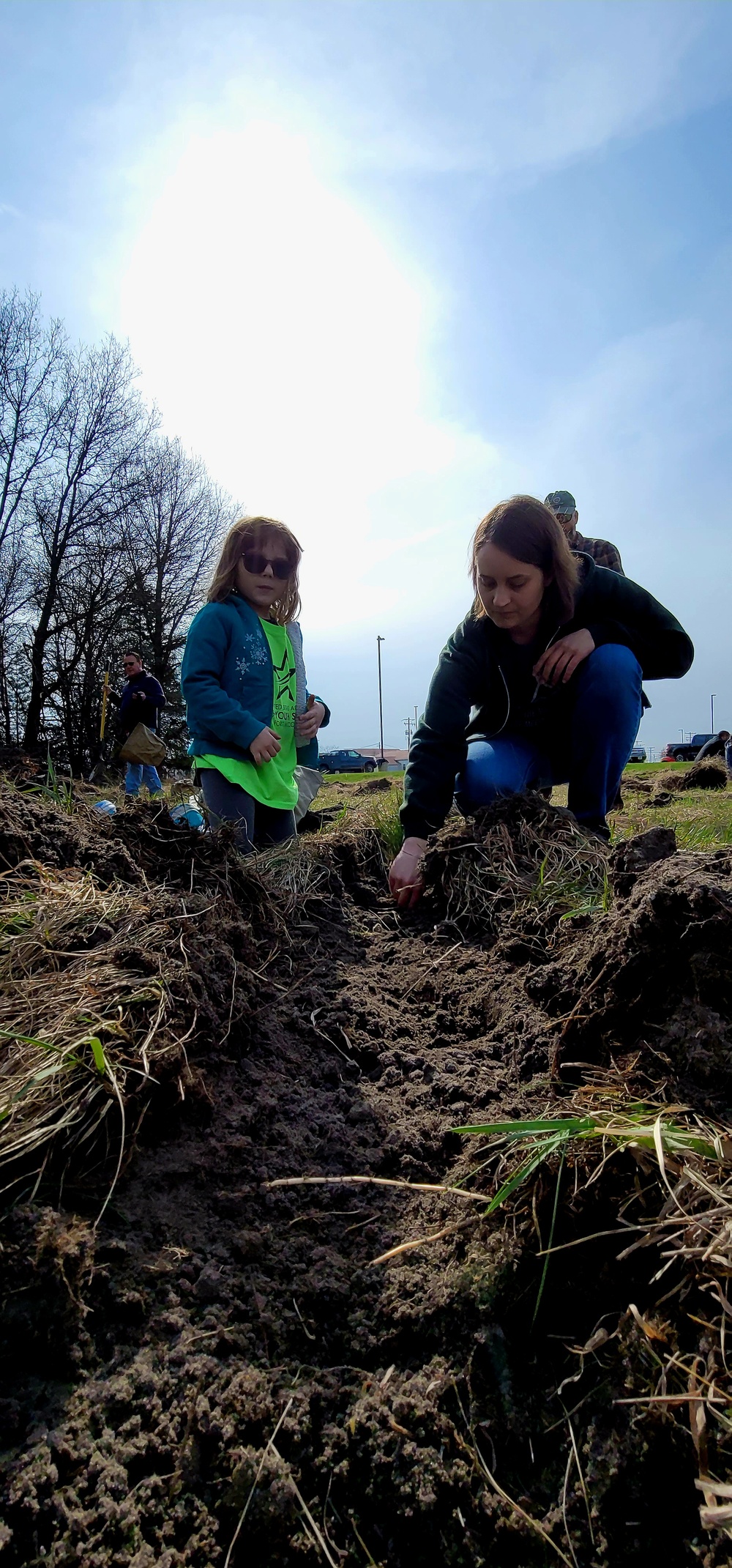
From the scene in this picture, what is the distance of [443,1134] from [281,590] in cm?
303

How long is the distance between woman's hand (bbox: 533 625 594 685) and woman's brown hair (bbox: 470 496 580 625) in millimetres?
117

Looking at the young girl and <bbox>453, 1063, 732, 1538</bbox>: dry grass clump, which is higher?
the young girl

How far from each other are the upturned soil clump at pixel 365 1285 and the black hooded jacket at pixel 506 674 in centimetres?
121

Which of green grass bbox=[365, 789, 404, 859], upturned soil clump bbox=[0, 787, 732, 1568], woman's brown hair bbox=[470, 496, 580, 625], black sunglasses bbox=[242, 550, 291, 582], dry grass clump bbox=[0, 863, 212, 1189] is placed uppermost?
black sunglasses bbox=[242, 550, 291, 582]

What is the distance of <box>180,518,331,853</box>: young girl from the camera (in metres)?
3.29

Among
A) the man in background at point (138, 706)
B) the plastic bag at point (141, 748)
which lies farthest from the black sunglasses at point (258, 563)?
the man in background at point (138, 706)

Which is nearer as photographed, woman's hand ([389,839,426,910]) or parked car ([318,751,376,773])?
woman's hand ([389,839,426,910])

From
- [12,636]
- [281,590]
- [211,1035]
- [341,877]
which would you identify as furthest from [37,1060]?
[12,636]

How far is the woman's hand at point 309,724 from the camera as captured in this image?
12.5ft

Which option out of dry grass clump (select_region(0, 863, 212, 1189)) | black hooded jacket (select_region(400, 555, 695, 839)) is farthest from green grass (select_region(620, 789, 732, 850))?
dry grass clump (select_region(0, 863, 212, 1189))

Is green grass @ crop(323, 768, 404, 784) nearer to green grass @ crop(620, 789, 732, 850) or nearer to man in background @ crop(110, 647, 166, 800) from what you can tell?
man in background @ crop(110, 647, 166, 800)

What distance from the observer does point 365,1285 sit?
0.98 metres

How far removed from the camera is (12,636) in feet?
59.4

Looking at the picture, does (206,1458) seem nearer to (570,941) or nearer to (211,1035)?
(211,1035)
